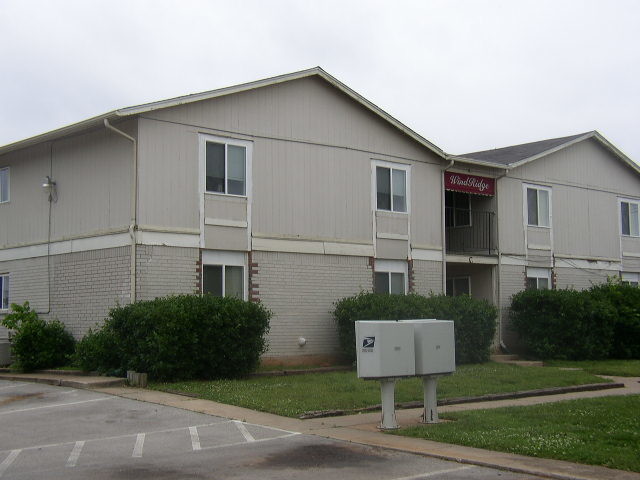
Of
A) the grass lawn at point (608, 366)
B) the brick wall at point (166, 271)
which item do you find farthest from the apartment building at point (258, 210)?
the grass lawn at point (608, 366)

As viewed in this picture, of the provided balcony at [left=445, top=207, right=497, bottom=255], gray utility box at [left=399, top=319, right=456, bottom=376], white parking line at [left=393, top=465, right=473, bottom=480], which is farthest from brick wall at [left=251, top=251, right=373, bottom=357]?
white parking line at [left=393, top=465, right=473, bottom=480]

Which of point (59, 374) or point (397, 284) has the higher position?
point (397, 284)

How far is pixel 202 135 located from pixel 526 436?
1124 cm

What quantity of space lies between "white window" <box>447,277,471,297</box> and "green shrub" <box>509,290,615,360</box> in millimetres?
2175

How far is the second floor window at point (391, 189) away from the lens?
22219 mm

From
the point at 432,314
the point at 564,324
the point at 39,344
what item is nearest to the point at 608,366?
the point at 564,324

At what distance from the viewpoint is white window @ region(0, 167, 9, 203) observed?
2238cm

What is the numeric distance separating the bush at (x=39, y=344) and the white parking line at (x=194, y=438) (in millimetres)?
8254

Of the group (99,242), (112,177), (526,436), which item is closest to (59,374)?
(99,242)

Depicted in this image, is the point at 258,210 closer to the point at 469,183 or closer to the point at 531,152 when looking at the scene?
the point at 469,183

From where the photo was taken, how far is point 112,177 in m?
18.5

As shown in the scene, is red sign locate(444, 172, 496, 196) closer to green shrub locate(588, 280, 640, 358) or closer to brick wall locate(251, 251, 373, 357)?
green shrub locate(588, 280, 640, 358)

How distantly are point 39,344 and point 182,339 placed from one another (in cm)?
449

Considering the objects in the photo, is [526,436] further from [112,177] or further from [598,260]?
[598,260]
